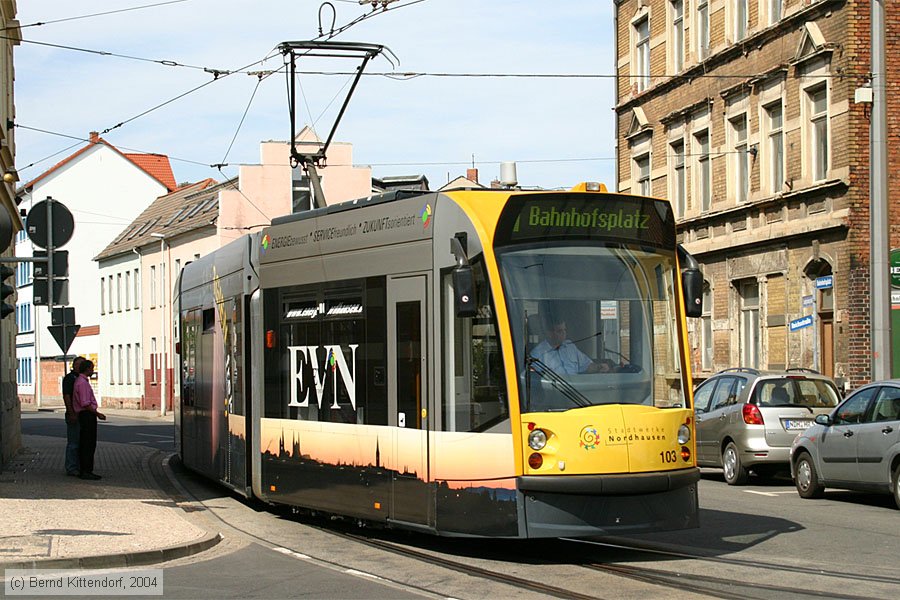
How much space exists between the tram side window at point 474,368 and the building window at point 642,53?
89.6ft

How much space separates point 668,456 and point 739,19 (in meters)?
22.6

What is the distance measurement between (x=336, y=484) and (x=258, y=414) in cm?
232

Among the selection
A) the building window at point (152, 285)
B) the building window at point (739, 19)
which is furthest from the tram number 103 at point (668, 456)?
the building window at point (152, 285)

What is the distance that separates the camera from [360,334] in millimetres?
13141

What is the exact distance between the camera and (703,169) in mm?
34969

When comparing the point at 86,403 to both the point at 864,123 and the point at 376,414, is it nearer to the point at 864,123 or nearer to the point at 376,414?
the point at 376,414

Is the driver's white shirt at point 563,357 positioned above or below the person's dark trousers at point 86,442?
above

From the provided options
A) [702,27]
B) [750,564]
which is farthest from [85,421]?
[702,27]

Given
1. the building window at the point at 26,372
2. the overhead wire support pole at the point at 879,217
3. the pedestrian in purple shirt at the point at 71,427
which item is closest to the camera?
the pedestrian in purple shirt at the point at 71,427

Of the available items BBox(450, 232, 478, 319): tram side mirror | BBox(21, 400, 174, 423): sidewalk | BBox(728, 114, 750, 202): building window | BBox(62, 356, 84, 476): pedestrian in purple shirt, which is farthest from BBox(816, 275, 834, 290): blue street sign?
BBox(21, 400, 174, 423): sidewalk

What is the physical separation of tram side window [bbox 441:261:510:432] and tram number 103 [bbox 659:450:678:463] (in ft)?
4.43

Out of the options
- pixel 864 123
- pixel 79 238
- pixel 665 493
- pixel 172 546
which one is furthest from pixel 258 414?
pixel 79 238

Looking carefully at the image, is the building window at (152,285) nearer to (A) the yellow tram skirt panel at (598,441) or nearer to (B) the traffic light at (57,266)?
(B) the traffic light at (57,266)

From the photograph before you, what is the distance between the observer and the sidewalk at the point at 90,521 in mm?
11859
